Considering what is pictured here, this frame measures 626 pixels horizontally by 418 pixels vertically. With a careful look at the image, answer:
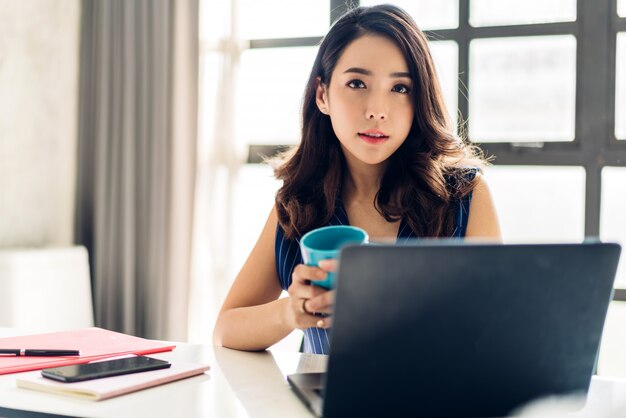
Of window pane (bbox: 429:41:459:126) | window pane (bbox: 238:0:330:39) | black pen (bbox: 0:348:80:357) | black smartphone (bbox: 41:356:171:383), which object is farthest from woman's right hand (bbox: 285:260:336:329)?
window pane (bbox: 238:0:330:39)

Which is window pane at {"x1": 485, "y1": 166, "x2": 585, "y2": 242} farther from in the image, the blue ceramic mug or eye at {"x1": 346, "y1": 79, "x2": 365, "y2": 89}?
the blue ceramic mug

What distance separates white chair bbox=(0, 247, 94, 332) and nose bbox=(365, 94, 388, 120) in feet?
5.34

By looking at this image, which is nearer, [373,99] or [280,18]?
[373,99]

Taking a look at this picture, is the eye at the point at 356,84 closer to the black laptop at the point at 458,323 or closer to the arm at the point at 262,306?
the arm at the point at 262,306

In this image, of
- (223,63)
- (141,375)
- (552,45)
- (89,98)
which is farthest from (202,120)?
(141,375)

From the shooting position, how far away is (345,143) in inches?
62.1

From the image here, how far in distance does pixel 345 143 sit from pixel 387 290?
2.79 ft

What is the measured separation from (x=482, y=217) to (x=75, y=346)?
900 millimetres

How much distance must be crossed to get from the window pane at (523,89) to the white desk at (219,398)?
1778 mm

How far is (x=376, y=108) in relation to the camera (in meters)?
1.50

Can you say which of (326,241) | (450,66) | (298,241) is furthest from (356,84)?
(450,66)

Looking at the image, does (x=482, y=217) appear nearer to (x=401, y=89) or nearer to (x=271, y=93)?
(x=401, y=89)

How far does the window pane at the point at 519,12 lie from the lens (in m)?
2.73

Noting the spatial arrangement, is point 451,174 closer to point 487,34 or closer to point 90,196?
point 487,34
